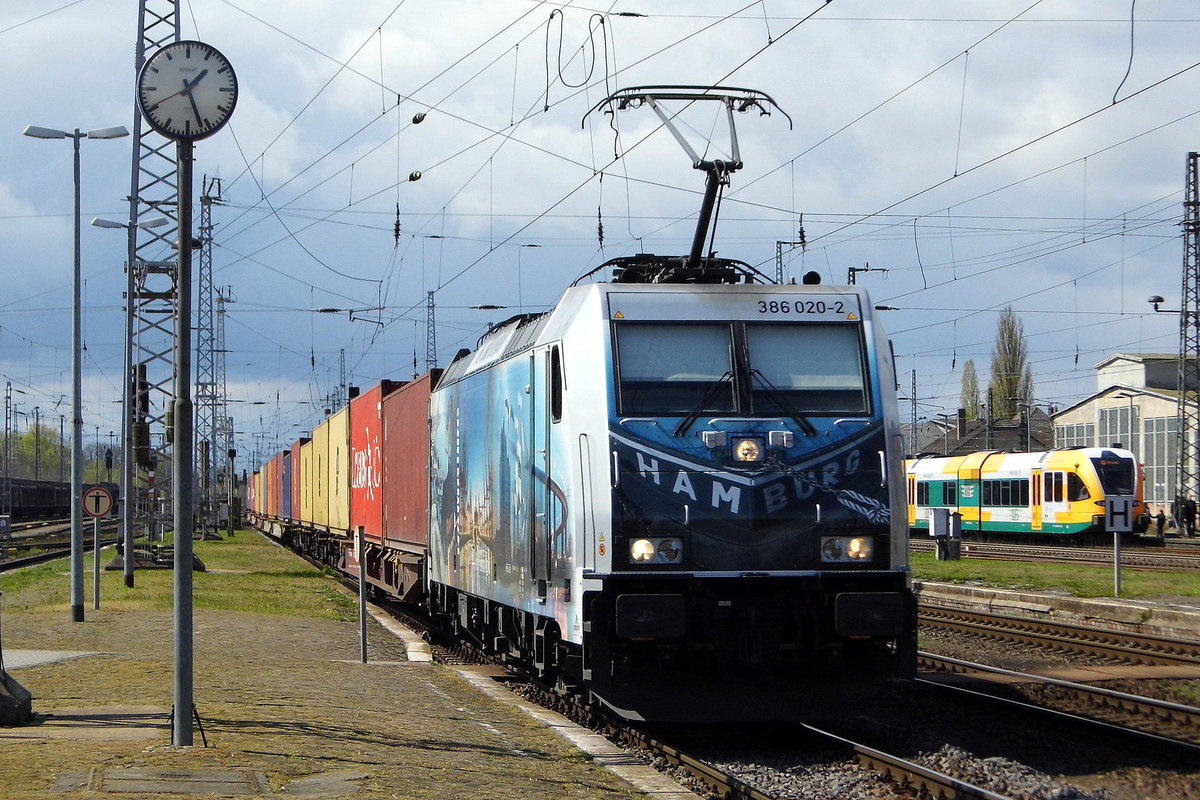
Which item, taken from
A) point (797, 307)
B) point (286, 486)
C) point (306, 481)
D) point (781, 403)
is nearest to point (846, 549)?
point (781, 403)

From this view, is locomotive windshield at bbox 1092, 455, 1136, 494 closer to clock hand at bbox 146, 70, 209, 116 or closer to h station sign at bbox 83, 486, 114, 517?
h station sign at bbox 83, 486, 114, 517

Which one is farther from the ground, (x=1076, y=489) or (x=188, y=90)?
(x=188, y=90)

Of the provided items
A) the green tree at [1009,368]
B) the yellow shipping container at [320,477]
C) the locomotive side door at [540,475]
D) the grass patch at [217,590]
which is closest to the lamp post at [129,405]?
the grass patch at [217,590]

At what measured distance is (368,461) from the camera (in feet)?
83.7

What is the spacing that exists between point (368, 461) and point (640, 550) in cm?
1652

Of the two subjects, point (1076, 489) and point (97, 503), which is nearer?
point (97, 503)

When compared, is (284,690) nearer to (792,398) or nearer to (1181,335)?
(792,398)

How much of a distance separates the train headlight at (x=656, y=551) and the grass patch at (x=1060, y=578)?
47.1 ft

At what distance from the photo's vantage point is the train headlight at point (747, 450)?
9891 mm

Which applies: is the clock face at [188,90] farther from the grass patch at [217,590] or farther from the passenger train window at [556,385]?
the grass patch at [217,590]

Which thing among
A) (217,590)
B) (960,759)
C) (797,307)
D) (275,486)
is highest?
(797,307)

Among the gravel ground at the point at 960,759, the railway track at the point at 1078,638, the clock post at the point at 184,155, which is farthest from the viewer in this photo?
the railway track at the point at 1078,638

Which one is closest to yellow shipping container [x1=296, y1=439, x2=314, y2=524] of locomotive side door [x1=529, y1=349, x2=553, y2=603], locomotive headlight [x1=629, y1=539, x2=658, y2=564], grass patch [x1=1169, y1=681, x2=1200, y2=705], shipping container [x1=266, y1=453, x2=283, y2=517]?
shipping container [x1=266, y1=453, x2=283, y2=517]

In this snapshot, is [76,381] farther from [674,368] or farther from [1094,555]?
[1094,555]
